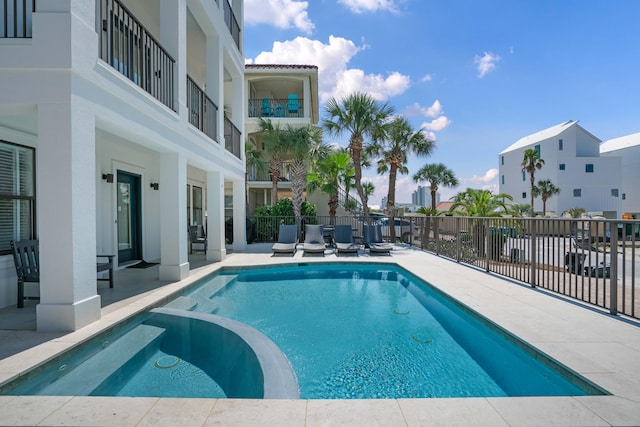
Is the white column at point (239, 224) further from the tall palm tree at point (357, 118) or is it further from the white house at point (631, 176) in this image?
the white house at point (631, 176)

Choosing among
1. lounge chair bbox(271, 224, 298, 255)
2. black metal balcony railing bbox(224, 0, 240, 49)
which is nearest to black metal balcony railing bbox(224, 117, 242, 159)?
black metal balcony railing bbox(224, 0, 240, 49)

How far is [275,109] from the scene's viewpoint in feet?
64.9

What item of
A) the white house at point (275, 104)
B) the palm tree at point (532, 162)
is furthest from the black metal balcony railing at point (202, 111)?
the palm tree at point (532, 162)

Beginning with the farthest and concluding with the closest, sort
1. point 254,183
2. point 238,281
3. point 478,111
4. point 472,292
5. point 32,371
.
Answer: point 478,111 < point 254,183 < point 238,281 < point 472,292 < point 32,371

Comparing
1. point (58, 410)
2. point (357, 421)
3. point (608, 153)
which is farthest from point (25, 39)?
point (608, 153)

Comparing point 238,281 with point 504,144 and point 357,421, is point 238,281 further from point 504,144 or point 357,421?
point 504,144

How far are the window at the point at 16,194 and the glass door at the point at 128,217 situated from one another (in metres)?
3.11

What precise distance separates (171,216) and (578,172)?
5094 cm

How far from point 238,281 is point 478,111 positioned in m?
20.2

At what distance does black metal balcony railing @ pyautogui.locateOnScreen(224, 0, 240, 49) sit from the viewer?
34.1 feet

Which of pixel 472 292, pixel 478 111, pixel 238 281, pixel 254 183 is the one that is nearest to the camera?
pixel 472 292

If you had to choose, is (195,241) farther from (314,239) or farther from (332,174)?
(332,174)

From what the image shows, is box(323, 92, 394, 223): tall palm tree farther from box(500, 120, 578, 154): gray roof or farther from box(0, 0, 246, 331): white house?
box(500, 120, 578, 154): gray roof

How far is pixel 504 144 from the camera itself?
5184 cm
